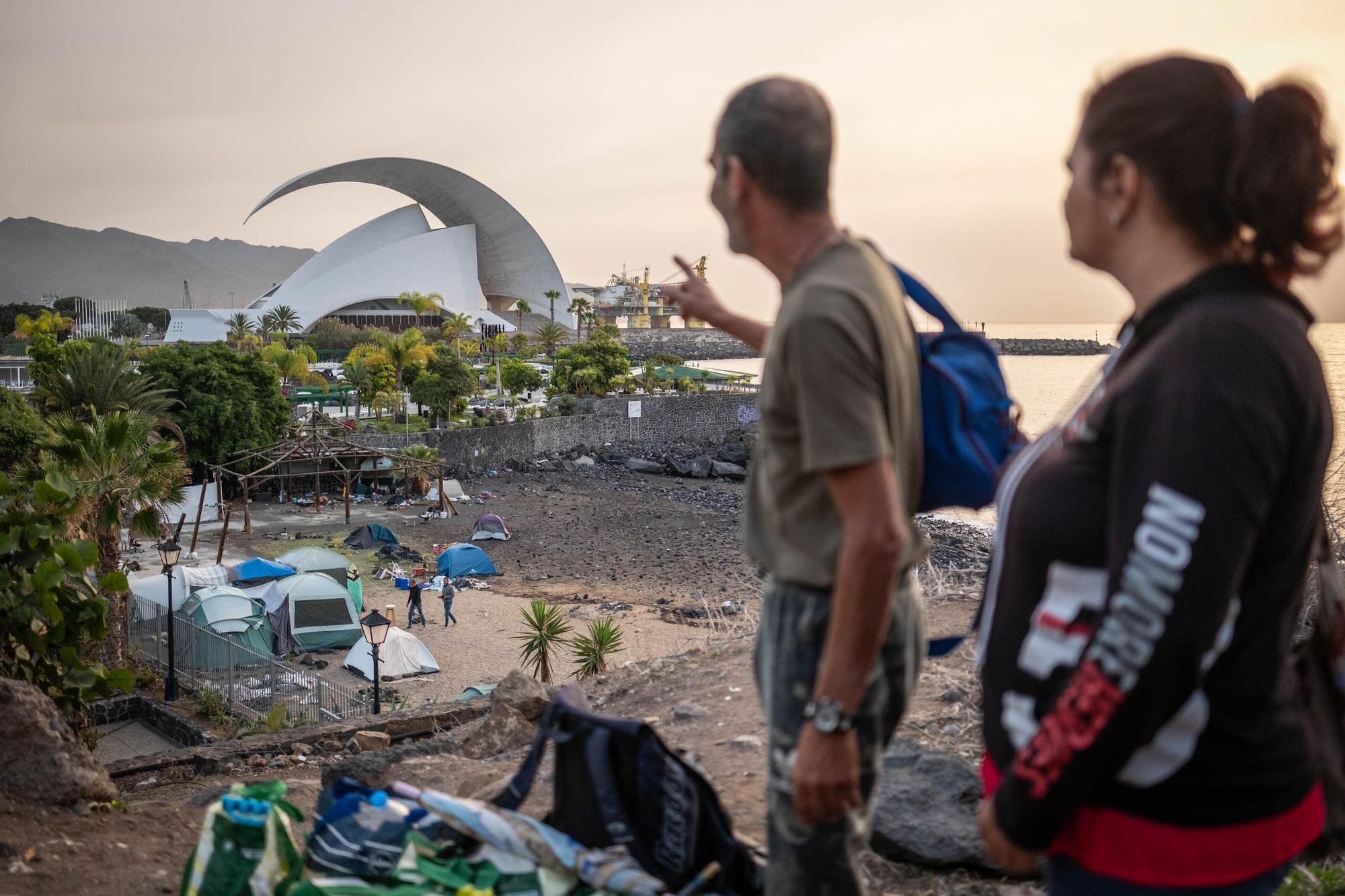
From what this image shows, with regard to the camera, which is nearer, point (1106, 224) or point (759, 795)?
point (1106, 224)

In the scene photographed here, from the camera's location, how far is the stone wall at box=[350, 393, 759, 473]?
28.8 meters

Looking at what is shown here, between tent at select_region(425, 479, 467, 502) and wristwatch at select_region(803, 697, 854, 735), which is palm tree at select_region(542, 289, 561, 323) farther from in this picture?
wristwatch at select_region(803, 697, 854, 735)

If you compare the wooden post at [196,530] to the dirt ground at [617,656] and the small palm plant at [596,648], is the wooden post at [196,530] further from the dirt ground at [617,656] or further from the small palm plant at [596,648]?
the small palm plant at [596,648]

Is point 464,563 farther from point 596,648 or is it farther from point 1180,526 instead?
point 1180,526

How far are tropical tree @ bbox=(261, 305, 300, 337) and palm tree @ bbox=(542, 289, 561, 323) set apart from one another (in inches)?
679

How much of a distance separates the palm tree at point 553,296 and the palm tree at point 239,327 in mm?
19147

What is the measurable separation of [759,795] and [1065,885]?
190cm

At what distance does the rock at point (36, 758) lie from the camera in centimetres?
329

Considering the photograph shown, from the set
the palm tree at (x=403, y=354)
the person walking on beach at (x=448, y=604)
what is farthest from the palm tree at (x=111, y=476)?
the palm tree at (x=403, y=354)

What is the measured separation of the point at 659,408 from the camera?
38.9 metres

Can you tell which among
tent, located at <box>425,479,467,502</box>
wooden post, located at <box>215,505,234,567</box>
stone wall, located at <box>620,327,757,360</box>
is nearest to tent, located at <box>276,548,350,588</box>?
wooden post, located at <box>215,505,234,567</box>

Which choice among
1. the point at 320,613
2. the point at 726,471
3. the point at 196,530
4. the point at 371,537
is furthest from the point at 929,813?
the point at 726,471

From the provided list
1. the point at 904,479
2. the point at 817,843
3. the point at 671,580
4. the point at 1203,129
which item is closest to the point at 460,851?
the point at 817,843

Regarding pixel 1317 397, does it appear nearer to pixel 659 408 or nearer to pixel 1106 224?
pixel 1106 224
